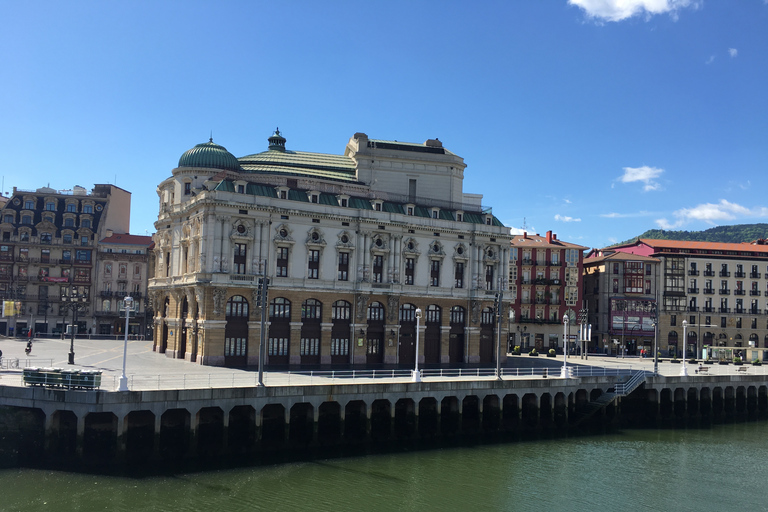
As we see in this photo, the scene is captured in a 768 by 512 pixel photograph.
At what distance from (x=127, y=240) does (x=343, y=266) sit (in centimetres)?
6215

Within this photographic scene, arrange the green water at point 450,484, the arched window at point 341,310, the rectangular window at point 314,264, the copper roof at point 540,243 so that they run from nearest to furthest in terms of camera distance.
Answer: the green water at point 450,484
the rectangular window at point 314,264
the arched window at point 341,310
the copper roof at point 540,243

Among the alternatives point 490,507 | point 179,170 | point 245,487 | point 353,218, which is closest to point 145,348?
point 179,170

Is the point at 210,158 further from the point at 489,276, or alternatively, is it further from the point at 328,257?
the point at 489,276

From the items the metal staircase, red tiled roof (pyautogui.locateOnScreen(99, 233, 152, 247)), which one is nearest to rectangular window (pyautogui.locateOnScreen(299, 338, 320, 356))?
the metal staircase

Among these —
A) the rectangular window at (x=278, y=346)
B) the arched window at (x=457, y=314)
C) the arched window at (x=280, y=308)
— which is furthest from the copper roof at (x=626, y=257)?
the rectangular window at (x=278, y=346)

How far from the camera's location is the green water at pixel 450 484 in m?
38.6

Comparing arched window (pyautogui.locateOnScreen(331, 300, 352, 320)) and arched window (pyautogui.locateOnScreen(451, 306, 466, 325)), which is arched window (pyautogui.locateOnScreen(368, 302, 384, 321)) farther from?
arched window (pyautogui.locateOnScreen(451, 306, 466, 325))

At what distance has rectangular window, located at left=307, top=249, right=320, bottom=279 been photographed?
77062mm

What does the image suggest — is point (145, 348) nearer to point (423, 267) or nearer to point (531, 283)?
point (423, 267)

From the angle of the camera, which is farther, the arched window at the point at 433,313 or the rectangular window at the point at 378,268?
the arched window at the point at 433,313

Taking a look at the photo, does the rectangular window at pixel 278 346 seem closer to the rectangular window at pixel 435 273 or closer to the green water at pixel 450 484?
the rectangular window at pixel 435 273

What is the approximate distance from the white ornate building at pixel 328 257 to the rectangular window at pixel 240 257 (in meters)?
0.13

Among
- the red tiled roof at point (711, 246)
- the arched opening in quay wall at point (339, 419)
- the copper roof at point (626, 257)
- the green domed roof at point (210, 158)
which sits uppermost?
the green domed roof at point (210, 158)

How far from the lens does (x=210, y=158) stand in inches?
3113
